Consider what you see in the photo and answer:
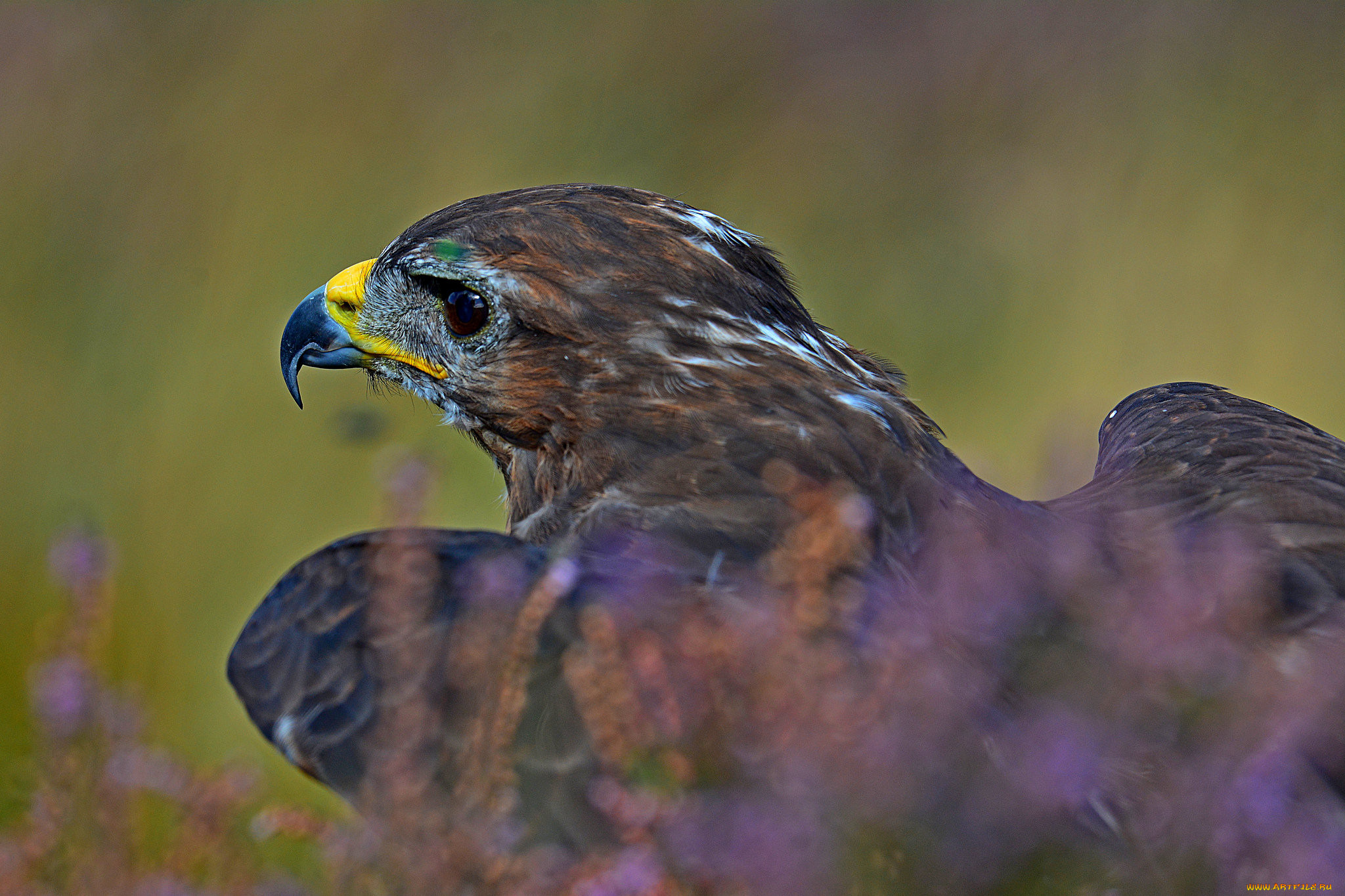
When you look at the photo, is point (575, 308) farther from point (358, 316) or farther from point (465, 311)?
point (358, 316)

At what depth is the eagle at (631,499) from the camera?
183 cm

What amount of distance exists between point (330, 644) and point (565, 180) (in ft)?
15.4

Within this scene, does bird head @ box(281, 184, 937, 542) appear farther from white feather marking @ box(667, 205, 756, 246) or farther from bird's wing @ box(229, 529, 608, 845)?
bird's wing @ box(229, 529, 608, 845)

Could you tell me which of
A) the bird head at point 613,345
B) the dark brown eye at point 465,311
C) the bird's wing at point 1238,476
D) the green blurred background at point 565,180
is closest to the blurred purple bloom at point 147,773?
the bird head at point 613,345

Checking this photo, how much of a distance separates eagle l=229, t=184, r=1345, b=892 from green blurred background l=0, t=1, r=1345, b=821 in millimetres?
1928

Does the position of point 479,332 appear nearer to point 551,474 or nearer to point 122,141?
point 551,474

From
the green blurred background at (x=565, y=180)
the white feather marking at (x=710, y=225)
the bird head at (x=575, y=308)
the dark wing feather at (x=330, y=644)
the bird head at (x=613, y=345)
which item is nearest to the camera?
the dark wing feather at (x=330, y=644)

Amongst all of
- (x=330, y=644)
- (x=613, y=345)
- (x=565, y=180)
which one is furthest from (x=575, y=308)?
(x=565, y=180)

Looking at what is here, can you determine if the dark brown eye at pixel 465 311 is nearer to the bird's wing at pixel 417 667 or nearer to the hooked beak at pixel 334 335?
the hooked beak at pixel 334 335

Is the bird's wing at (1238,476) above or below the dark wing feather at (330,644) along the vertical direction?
above

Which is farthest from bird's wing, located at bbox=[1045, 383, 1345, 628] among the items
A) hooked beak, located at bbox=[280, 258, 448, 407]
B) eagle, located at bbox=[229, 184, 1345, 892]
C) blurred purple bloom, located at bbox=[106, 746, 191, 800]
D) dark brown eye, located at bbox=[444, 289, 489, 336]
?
blurred purple bloom, located at bbox=[106, 746, 191, 800]

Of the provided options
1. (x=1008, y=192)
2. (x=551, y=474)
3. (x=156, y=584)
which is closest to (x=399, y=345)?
(x=551, y=474)

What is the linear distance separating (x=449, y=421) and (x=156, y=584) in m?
2.37

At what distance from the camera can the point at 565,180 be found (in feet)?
21.3
